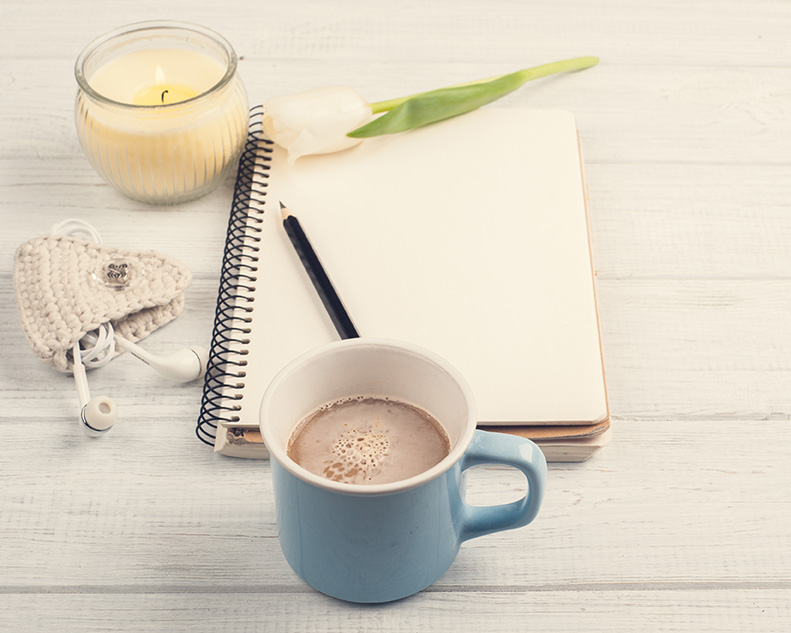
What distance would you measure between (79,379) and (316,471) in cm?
24

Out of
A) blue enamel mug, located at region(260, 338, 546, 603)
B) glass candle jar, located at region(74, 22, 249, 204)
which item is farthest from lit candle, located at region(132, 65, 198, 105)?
blue enamel mug, located at region(260, 338, 546, 603)

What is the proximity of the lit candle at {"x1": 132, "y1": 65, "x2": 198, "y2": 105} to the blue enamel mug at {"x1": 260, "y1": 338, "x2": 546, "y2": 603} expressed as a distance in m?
0.38

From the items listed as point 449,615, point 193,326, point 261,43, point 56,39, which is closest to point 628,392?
point 449,615

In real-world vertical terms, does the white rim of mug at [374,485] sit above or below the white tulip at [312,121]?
above

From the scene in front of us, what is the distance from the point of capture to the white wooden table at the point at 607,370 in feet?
1.84

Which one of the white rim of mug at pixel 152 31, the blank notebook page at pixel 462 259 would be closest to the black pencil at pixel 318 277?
the blank notebook page at pixel 462 259

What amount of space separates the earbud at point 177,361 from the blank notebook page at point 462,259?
0.04 m

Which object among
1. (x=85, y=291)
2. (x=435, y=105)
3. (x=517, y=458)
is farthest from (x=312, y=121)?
(x=517, y=458)

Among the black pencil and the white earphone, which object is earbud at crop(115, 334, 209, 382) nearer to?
the white earphone

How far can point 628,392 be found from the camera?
2.24 ft

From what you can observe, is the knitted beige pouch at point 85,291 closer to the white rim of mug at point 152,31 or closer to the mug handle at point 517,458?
the white rim of mug at point 152,31

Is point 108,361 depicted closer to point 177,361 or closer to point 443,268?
point 177,361

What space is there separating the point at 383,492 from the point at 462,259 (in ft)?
1.09

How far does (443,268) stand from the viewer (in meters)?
0.74
